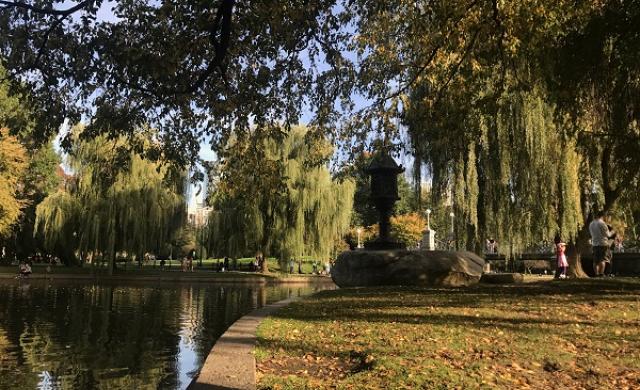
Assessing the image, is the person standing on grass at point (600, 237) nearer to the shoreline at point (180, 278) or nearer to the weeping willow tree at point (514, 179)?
the weeping willow tree at point (514, 179)

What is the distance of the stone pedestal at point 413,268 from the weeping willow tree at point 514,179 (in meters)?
3.12

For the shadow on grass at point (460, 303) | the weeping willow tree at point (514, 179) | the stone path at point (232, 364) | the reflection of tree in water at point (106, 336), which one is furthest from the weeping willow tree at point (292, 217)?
the stone path at point (232, 364)

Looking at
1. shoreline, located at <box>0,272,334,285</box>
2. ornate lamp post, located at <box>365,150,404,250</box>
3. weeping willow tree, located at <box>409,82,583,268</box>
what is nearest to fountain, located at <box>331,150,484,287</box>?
ornate lamp post, located at <box>365,150,404,250</box>

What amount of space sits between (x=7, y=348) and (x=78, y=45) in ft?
16.1

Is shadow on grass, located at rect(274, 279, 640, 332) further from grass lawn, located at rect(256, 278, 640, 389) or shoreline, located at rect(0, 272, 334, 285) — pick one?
shoreline, located at rect(0, 272, 334, 285)

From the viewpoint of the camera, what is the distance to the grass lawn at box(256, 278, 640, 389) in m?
4.91

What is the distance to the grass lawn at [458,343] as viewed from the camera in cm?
491

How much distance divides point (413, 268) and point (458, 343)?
8.16 meters

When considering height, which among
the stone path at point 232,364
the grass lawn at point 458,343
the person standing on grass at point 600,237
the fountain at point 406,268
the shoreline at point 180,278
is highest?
the person standing on grass at point 600,237

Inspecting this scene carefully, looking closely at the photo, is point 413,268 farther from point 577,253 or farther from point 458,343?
point 458,343

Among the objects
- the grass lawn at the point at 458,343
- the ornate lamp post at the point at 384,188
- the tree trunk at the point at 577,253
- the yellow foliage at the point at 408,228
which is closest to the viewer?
the grass lawn at the point at 458,343

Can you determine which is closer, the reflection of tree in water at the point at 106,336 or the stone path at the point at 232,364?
the stone path at the point at 232,364

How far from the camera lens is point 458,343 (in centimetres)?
638

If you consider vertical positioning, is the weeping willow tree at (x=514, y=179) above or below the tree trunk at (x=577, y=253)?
above
